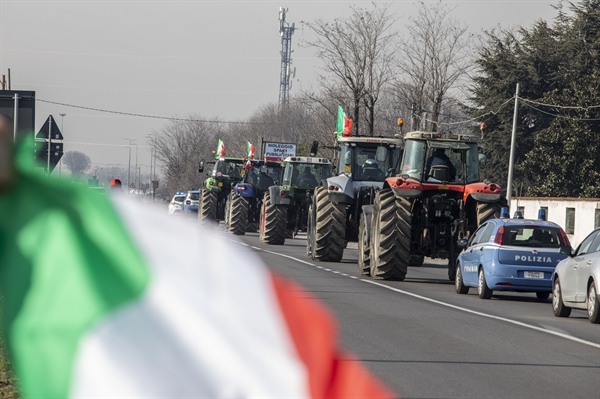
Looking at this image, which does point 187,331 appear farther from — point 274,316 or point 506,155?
point 506,155

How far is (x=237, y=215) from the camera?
39.4 metres

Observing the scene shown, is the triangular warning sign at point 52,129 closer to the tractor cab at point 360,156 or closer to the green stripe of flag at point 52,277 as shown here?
the tractor cab at point 360,156

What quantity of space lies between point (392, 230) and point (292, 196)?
590 inches

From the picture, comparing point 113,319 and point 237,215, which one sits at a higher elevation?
point 113,319

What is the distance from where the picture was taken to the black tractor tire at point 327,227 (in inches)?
1038

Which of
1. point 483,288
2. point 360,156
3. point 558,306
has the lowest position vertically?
point 483,288

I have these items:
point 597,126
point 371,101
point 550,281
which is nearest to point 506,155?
point 597,126

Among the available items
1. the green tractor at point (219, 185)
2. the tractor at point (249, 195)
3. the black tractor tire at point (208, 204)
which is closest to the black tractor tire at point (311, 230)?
the tractor at point (249, 195)

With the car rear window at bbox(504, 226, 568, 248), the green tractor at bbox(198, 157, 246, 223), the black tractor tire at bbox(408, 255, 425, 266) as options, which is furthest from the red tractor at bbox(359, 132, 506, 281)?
the green tractor at bbox(198, 157, 246, 223)

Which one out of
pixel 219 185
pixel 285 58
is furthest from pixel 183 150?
pixel 219 185

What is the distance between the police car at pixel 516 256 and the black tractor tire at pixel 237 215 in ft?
63.5

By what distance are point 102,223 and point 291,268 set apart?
23922 mm

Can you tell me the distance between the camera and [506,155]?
67.6m

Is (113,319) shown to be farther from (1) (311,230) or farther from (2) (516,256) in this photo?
(1) (311,230)
